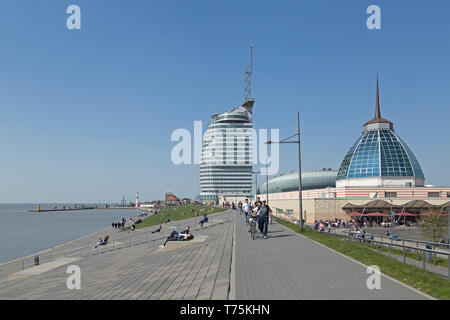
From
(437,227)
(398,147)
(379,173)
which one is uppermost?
(398,147)

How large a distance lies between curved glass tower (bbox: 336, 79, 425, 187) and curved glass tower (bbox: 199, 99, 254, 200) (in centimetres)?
9744

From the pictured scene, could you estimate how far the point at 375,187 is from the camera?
58.1 meters

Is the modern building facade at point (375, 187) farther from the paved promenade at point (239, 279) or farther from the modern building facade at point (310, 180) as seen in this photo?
the modern building facade at point (310, 180)

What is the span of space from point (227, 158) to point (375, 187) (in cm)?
11352

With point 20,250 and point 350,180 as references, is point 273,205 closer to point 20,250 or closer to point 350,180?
point 350,180

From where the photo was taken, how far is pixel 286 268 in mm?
10023

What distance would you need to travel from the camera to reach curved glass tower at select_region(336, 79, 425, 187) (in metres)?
63.7

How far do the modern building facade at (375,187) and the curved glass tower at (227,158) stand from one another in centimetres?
8644

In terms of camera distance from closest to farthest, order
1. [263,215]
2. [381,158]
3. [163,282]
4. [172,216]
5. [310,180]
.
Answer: [163,282] < [263,215] < [381,158] < [172,216] < [310,180]

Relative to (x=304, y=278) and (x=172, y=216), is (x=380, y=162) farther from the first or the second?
(x=304, y=278)

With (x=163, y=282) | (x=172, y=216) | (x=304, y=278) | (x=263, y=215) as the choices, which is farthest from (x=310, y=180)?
(x=163, y=282)
